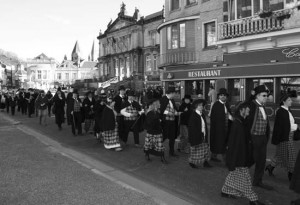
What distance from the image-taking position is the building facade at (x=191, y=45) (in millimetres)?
19688

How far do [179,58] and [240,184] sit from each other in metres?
17.8

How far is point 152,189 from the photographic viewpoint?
575 centimetres

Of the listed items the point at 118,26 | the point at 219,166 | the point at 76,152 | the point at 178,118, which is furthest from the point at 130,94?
the point at 118,26

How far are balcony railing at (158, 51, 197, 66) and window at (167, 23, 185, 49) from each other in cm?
59

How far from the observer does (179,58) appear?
72.4ft

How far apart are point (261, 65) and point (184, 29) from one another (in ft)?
22.7

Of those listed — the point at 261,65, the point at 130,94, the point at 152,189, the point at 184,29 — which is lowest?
the point at 152,189

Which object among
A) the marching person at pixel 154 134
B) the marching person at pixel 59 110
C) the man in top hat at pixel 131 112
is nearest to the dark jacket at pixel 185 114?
the man in top hat at pixel 131 112

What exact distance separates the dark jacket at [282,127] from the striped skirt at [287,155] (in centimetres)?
12

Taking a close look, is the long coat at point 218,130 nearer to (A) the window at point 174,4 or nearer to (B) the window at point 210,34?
(B) the window at point 210,34

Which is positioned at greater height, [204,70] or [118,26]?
[118,26]

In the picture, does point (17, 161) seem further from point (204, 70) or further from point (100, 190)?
point (204, 70)

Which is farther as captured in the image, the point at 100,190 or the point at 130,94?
the point at 130,94

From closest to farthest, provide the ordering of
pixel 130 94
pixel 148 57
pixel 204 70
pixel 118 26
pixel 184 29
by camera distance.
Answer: pixel 130 94 → pixel 204 70 → pixel 184 29 → pixel 148 57 → pixel 118 26
